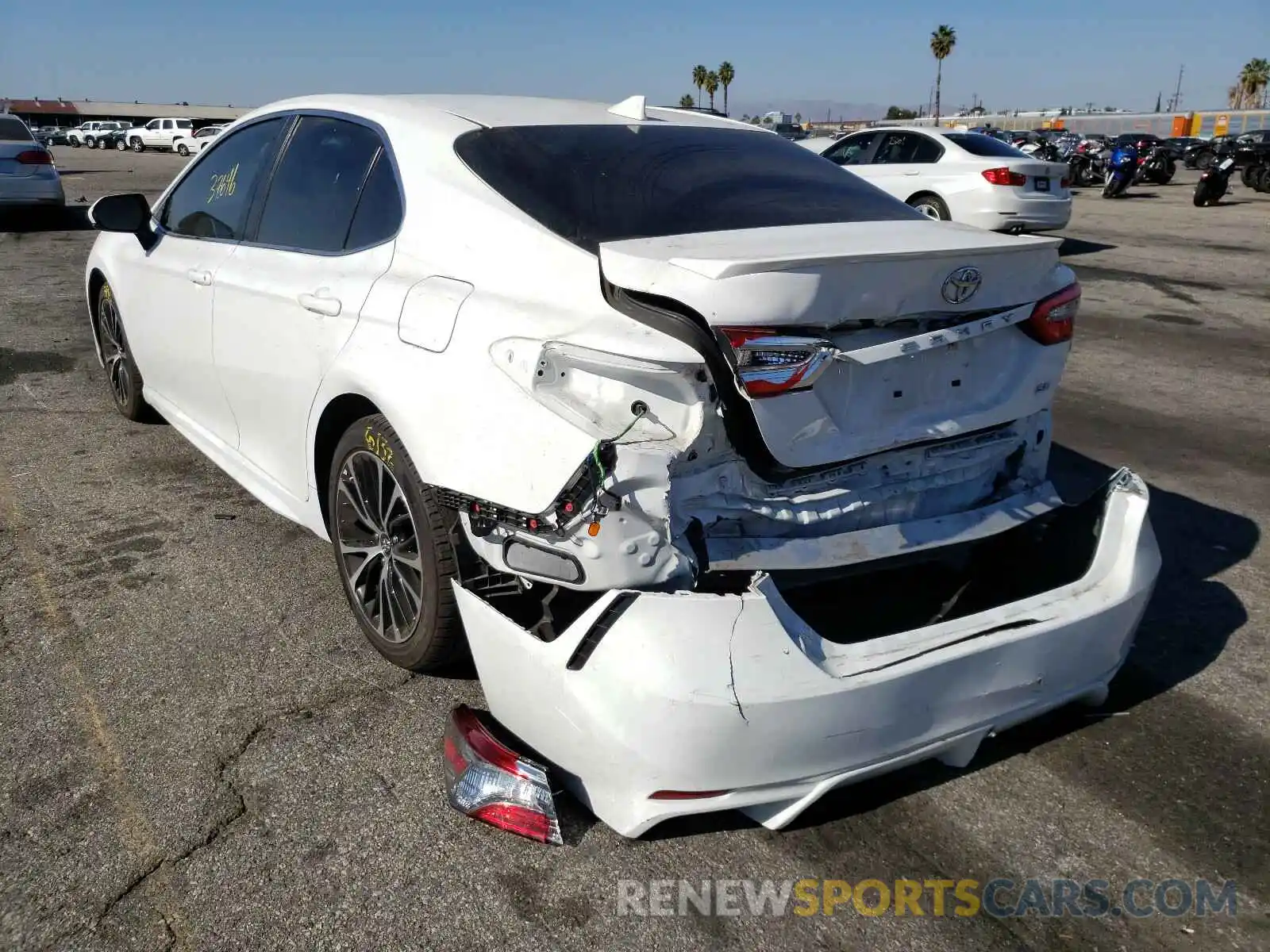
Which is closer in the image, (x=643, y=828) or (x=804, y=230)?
(x=643, y=828)

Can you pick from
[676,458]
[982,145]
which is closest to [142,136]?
Result: [982,145]

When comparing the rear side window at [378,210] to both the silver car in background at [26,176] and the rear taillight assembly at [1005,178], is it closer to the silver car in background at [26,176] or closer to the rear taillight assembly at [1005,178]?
the rear taillight assembly at [1005,178]

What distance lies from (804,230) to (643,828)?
165 cm

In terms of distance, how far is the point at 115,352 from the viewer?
557 cm

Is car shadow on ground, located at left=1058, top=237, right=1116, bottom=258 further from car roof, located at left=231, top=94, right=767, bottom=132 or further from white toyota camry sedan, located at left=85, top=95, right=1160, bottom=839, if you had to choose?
white toyota camry sedan, located at left=85, top=95, right=1160, bottom=839

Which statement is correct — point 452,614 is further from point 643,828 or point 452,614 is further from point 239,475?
point 239,475

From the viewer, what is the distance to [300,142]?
379 centimetres

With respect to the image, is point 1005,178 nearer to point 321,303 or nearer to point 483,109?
point 483,109

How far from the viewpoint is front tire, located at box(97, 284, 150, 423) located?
5.32m

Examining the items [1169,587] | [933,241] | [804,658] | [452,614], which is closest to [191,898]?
[452,614]

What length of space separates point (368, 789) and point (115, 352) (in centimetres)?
389

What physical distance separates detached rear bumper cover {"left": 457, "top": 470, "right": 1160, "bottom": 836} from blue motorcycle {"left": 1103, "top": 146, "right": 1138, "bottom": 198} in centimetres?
2450

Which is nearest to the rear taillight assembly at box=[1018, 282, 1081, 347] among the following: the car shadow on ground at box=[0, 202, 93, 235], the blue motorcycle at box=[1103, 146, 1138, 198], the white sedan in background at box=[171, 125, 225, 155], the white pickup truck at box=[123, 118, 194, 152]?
the car shadow on ground at box=[0, 202, 93, 235]

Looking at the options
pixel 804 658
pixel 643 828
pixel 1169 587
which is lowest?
pixel 1169 587
